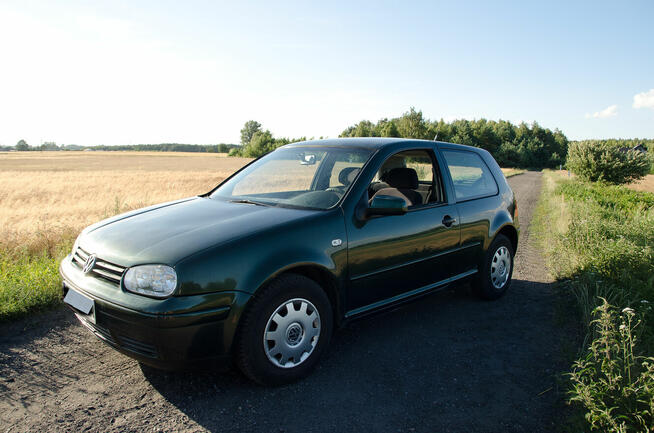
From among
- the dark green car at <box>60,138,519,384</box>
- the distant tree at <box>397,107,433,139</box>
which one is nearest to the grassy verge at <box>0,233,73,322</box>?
the dark green car at <box>60,138,519,384</box>

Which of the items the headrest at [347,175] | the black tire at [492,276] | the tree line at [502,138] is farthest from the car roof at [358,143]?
the tree line at [502,138]

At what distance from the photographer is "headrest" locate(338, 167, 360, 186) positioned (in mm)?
3600

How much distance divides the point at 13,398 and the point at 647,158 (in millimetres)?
29339

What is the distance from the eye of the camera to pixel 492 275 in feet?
15.8

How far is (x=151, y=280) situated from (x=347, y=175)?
1824 millimetres

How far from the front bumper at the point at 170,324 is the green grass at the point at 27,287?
2.04m

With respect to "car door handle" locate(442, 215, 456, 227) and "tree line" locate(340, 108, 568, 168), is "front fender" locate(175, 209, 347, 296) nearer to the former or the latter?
"car door handle" locate(442, 215, 456, 227)

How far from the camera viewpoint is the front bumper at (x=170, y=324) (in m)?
2.47

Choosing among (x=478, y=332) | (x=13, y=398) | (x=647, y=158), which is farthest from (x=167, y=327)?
(x=647, y=158)

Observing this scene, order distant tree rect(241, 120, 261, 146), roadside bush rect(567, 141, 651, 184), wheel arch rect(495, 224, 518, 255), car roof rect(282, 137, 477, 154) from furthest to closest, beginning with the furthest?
distant tree rect(241, 120, 261, 146) < roadside bush rect(567, 141, 651, 184) < wheel arch rect(495, 224, 518, 255) < car roof rect(282, 137, 477, 154)

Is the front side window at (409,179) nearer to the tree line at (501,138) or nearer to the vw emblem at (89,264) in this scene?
the vw emblem at (89,264)

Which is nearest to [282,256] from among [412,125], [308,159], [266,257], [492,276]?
[266,257]

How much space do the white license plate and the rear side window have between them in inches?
129

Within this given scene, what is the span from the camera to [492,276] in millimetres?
4824
